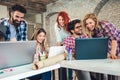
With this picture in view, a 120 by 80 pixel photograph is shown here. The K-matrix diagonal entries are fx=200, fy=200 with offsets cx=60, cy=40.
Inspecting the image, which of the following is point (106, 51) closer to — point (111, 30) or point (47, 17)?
point (111, 30)

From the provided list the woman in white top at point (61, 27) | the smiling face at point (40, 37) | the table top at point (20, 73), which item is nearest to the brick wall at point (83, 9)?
the woman in white top at point (61, 27)

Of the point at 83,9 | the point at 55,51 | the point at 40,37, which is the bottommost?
the point at 55,51

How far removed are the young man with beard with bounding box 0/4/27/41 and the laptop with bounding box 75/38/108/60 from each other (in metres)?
0.88

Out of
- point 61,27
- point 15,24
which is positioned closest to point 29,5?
point 61,27

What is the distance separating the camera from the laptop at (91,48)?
221cm

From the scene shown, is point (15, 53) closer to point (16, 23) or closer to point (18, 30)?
point (16, 23)

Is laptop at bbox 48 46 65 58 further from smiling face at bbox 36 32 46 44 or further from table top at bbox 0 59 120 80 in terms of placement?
smiling face at bbox 36 32 46 44

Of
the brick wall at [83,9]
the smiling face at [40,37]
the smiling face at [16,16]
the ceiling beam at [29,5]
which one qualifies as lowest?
the smiling face at [40,37]

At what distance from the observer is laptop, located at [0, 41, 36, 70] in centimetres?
166

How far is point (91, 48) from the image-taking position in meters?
2.23

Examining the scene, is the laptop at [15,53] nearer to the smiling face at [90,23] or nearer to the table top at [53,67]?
the table top at [53,67]

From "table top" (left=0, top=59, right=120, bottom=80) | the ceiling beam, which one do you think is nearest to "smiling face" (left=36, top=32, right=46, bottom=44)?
"table top" (left=0, top=59, right=120, bottom=80)

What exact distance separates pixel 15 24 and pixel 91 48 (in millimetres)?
1103

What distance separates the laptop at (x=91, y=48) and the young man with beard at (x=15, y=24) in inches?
34.8
